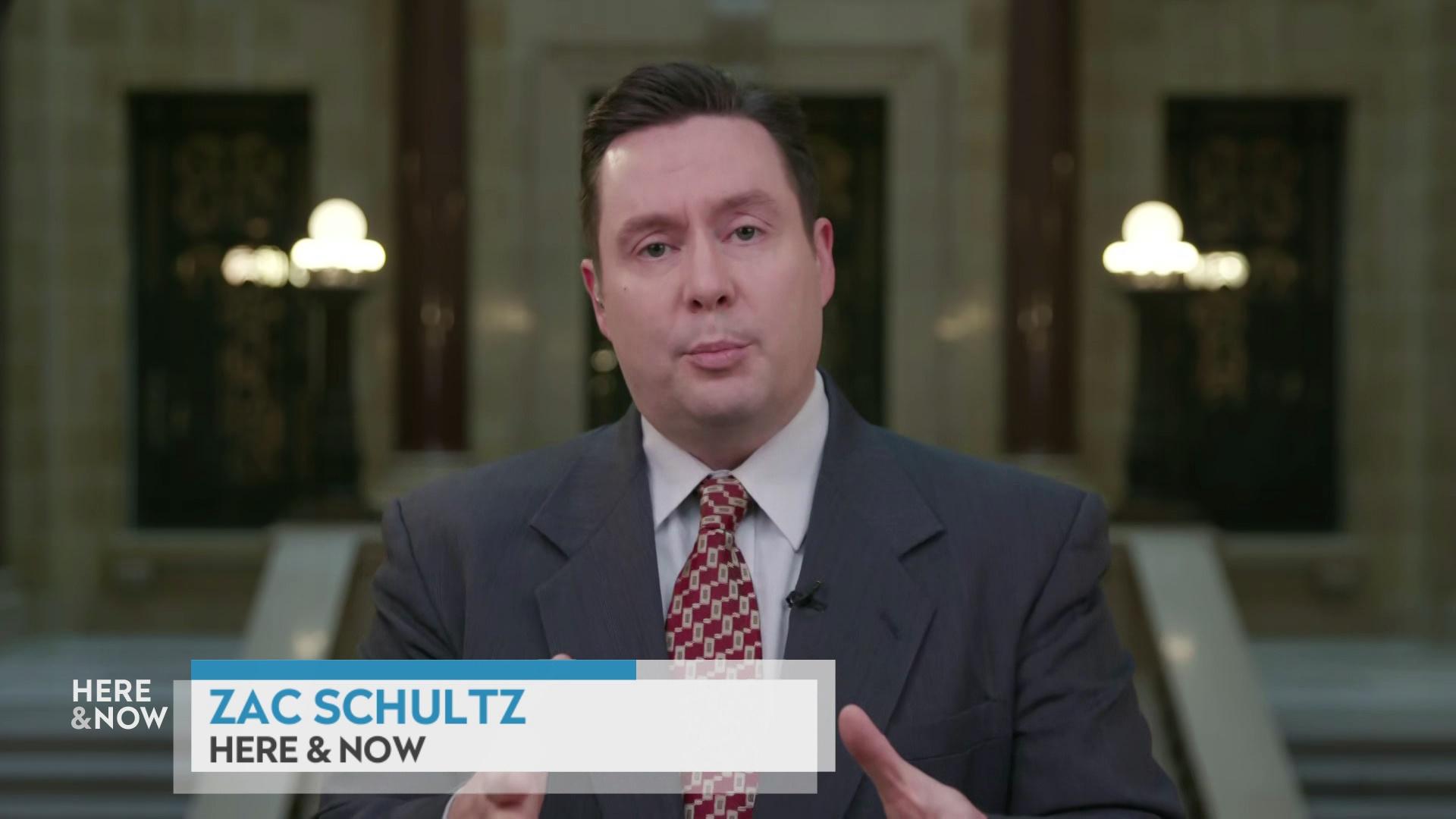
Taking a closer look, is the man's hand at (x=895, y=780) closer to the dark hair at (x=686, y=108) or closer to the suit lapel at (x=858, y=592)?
the suit lapel at (x=858, y=592)

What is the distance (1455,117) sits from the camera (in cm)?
1230

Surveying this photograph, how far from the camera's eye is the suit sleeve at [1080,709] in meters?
1.97

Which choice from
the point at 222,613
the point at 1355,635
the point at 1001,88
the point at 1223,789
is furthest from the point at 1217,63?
the point at 222,613

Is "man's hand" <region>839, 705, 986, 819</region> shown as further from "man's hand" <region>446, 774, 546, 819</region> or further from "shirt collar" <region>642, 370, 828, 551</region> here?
"shirt collar" <region>642, 370, 828, 551</region>

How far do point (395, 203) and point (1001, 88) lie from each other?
4601 millimetres

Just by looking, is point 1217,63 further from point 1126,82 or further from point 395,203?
point 395,203

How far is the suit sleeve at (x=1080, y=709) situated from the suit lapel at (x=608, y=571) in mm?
449

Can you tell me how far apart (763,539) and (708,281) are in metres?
0.38

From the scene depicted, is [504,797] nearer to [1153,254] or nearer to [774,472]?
[774,472]

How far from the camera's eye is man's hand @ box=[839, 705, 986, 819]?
5.51 ft

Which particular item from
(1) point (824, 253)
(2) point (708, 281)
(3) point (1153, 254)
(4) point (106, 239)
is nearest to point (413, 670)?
(2) point (708, 281)

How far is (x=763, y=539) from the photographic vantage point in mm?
2137

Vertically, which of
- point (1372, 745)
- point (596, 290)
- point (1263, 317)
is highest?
point (596, 290)

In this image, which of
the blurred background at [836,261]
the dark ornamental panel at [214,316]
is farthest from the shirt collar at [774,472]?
the dark ornamental panel at [214,316]
